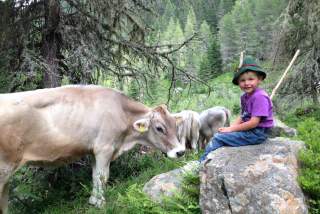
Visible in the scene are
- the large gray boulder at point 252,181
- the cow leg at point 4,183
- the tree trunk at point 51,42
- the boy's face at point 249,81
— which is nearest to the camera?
the large gray boulder at point 252,181

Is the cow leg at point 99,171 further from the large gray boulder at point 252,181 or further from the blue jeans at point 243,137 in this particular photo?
the large gray boulder at point 252,181

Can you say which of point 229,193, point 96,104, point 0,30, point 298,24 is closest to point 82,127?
point 96,104

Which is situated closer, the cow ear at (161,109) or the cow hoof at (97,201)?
the cow hoof at (97,201)

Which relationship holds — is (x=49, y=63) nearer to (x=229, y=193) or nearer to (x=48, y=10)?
(x=48, y=10)

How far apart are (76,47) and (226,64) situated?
68667mm

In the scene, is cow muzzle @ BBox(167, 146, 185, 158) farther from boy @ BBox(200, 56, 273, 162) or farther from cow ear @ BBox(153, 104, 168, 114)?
boy @ BBox(200, 56, 273, 162)

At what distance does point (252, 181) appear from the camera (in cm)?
564

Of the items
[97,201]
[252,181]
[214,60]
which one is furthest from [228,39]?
[252,181]

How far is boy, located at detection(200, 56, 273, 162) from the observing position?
621 centimetres

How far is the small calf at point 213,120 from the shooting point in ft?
44.2

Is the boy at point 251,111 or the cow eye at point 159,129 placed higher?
the boy at point 251,111

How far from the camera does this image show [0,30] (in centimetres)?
921

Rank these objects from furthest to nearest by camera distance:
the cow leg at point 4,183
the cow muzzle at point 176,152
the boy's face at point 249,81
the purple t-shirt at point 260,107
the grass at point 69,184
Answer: the cow muzzle at point 176,152, the grass at point 69,184, the cow leg at point 4,183, the boy's face at point 249,81, the purple t-shirt at point 260,107

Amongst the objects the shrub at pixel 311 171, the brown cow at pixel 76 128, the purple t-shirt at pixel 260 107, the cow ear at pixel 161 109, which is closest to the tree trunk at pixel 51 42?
the brown cow at pixel 76 128
